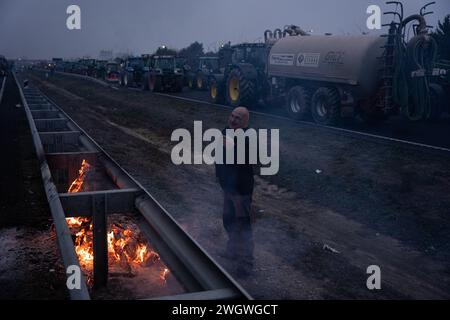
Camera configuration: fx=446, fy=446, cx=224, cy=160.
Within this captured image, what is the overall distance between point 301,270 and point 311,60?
10.6m

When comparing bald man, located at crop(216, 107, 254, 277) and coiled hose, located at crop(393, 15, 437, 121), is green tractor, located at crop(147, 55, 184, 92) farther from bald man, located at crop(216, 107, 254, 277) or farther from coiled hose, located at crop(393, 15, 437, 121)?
bald man, located at crop(216, 107, 254, 277)

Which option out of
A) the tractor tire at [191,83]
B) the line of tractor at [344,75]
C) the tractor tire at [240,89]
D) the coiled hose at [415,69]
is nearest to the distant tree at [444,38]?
the line of tractor at [344,75]

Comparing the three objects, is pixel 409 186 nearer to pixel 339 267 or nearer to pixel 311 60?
pixel 339 267

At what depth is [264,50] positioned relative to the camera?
18.4 metres

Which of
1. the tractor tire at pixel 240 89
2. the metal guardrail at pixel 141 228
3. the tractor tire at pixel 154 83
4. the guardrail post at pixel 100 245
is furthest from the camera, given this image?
the tractor tire at pixel 154 83

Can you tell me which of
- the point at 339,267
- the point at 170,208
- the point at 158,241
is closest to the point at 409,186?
the point at 339,267

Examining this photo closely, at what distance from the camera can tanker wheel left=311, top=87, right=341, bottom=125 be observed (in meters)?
13.8

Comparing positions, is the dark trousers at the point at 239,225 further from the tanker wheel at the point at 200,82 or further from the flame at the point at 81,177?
the tanker wheel at the point at 200,82

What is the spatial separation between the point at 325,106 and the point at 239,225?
10.1 metres

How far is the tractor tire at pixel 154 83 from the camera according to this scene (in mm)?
28920

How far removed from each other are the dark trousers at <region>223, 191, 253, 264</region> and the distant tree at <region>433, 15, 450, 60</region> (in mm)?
16253

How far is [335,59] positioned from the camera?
13.5 m

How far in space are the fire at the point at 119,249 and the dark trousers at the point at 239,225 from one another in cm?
85

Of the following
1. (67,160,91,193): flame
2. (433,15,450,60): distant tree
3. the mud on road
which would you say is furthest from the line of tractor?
(67,160,91,193): flame
